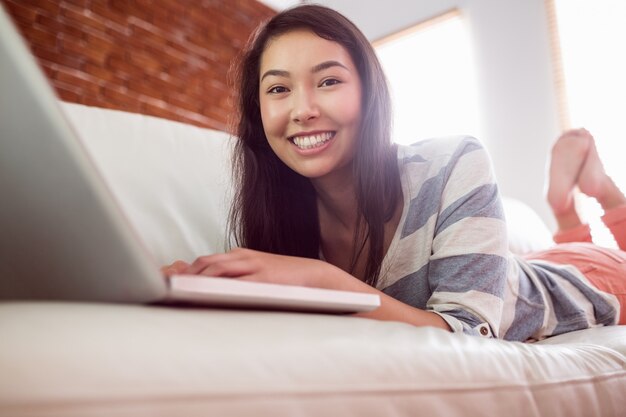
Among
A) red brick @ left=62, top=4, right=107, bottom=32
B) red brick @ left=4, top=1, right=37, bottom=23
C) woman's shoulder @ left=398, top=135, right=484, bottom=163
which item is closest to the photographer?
woman's shoulder @ left=398, top=135, right=484, bottom=163

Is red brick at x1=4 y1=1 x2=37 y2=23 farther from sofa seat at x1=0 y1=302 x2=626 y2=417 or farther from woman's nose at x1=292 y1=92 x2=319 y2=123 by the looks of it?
sofa seat at x1=0 y1=302 x2=626 y2=417

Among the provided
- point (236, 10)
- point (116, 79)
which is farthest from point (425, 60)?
point (116, 79)

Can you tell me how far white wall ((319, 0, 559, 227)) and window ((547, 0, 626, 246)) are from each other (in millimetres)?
83

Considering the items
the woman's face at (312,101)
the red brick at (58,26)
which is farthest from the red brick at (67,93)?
the woman's face at (312,101)

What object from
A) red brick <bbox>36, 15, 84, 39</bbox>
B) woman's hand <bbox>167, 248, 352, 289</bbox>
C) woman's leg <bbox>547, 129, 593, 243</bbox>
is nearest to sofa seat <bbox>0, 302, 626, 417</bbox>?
woman's hand <bbox>167, 248, 352, 289</bbox>

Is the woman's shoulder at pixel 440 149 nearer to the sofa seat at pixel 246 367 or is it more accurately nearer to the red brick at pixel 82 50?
the sofa seat at pixel 246 367

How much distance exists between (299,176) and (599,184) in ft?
3.85

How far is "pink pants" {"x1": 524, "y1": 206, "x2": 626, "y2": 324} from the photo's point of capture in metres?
1.32

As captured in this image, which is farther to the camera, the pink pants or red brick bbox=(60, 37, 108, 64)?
red brick bbox=(60, 37, 108, 64)

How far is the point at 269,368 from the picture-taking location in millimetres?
348

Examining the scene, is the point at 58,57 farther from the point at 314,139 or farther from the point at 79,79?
the point at 314,139

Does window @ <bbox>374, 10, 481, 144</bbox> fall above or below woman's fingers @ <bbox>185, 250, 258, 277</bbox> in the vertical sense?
above

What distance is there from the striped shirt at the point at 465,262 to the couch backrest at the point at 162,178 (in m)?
0.40

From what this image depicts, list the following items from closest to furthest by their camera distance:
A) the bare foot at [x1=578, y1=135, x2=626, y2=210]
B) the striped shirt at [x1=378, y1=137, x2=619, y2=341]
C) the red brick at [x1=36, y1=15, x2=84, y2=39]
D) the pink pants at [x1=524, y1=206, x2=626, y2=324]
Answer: the striped shirt at [x1=378, y1=137, x2=619, y2=341] → the pink pants at [x1=524, y1=206, x2=626, y2=324] → the bare foot at [x1=578, y1=135, x2=626, y2=210] → the red brick at [x1=36, y1=15, x2=84, y2=39]
